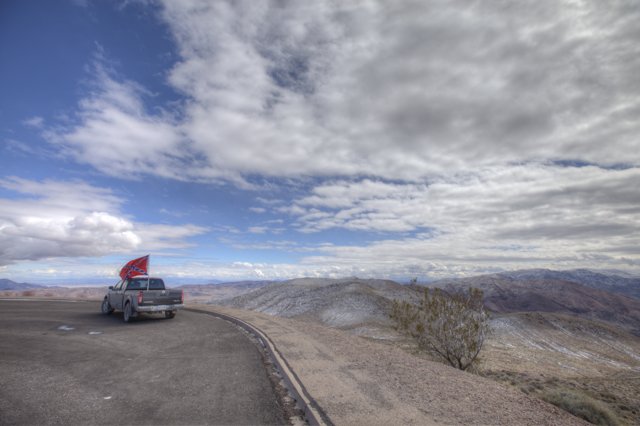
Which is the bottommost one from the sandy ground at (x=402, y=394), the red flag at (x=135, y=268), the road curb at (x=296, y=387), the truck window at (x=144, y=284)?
the sandy ground at (x=402, y=394)

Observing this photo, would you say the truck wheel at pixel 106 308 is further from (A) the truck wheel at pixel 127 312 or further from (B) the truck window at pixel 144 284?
(A) the truck wheel at pixel 127 312

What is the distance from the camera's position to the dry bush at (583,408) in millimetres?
9086

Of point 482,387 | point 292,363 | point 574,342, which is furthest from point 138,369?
point 574,342

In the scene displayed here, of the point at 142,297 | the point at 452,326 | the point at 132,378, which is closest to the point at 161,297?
the point at 142,297

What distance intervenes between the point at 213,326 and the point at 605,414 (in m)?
14.0

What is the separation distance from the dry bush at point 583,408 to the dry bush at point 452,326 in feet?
11.4

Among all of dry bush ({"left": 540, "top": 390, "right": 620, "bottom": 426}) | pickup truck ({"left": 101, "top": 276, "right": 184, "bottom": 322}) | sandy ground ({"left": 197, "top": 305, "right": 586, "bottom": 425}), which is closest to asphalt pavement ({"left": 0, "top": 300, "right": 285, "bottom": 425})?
sandy ground ({"left": 197, "top": 305, "right": 586, "bottom": 425})

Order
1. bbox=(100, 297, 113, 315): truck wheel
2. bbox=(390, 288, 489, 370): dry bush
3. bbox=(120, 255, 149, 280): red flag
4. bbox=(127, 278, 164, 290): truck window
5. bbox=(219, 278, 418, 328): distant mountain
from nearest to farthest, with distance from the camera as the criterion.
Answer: bbox=(390, 288, 489, 370): dry bush
bbox=(127, 278, 164, 290): truck window
bbox=(100, 297, 113, 315): truck wheel
bbox=(120, 255, 149, 280): red flag
bbox=(219, 278, 418, 328): distant mountain

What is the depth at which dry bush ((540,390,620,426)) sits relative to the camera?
29.8 ft

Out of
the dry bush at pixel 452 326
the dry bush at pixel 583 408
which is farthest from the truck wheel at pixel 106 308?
the dry bush at pixel 583 408

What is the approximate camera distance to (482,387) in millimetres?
7750

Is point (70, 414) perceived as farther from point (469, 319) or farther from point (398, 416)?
point (469, 319)

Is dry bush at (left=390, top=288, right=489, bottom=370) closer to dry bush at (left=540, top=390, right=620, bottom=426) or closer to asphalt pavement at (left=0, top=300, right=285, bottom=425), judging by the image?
dry bush at (left=540, top=390, right=620, bottom=426)

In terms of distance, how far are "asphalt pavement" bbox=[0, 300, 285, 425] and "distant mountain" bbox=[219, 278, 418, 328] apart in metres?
28.4
